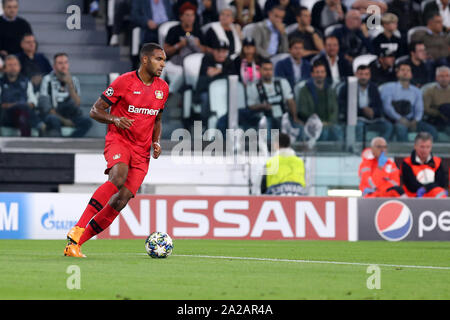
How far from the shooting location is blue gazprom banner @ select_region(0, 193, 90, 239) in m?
15.2

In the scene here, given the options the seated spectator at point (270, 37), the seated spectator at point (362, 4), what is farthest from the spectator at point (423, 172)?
the seated spectator at point (362, 4)

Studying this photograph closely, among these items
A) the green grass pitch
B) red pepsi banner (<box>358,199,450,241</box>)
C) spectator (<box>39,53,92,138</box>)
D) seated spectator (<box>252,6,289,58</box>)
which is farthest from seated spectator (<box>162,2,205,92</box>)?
the green grass pitch

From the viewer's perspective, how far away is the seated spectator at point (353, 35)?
1939 centimetres

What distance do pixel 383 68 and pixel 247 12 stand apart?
2987 millimetres

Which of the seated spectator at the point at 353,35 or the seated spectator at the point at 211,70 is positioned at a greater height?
the seated spectator at the point at 353,35

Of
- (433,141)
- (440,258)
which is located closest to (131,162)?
(440,258)

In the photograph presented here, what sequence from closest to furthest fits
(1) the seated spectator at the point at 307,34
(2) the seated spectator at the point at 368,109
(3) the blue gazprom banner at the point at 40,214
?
(3) the blue gazprom banner at the point at 40,214, (2) the seated spectator at the point at 368,109, (1) the seated spectator at the point at 307,34

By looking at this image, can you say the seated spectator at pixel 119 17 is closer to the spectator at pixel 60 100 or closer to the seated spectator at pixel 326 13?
the spectator at pixel 60 100

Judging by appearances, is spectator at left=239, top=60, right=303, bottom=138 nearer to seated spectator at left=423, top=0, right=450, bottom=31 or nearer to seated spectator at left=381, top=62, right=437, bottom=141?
seated spectator at left=381, top=62, right=437, bottom=141

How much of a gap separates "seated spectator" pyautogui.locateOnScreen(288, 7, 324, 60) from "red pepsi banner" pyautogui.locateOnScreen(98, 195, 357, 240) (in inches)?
181

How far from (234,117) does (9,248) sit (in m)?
5.30

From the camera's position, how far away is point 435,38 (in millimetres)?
19609

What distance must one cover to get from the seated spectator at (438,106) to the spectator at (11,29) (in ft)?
22.8
